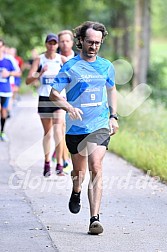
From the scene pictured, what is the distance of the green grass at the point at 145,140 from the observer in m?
12.3

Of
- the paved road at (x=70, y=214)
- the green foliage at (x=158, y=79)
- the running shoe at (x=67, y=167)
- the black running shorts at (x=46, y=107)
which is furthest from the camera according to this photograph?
the green foliage at (x=158, y=79)

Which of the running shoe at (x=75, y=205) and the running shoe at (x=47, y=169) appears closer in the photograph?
the running shoe at (x=75, y=205)

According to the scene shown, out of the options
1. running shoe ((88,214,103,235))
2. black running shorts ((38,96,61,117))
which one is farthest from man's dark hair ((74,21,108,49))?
black running shorts ((38,96,61,117))

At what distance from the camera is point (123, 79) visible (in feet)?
90.1

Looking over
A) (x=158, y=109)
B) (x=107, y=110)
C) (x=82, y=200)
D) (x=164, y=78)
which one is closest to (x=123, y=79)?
(x=164, y=78)

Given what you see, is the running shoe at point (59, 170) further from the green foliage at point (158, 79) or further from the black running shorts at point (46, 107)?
the green foliage at point (158, 79)

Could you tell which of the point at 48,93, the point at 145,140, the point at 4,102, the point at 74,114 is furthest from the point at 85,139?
the point at 4,102

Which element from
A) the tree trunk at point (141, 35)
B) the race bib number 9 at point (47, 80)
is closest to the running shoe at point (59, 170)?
the race bib number 9 at point (47, 80)

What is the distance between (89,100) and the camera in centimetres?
807

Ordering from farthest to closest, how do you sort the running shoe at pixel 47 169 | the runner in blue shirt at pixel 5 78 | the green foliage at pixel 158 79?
1. the green foliage at pixel 158 79
2. the runner in blue shirt at pixel 5 78
3. the running shoe at pixel 47 169

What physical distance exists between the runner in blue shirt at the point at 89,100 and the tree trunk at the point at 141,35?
14627 millimetres

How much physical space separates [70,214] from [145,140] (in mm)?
5727

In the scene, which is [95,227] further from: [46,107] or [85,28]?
[46,107]

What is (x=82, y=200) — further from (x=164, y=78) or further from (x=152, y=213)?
(x=164, y=78)
